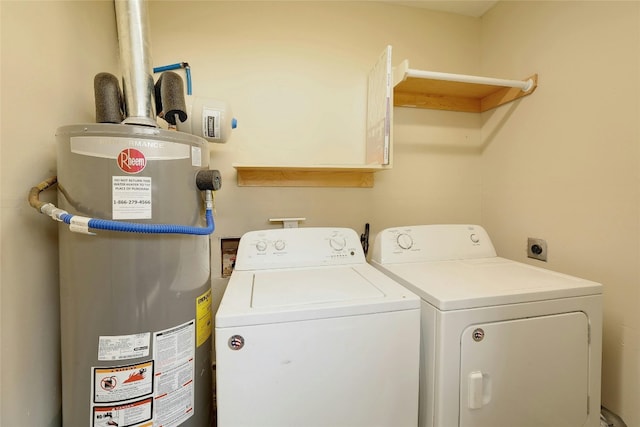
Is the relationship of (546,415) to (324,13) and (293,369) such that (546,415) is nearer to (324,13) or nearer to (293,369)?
(293,369)

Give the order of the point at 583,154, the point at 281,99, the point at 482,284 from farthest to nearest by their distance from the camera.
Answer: the point at 281,99 < the point at 583,154 < the point at 482,284

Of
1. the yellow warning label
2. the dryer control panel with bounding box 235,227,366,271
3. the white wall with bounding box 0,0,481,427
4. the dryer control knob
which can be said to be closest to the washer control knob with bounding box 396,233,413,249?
the dryer control panel with bounding box 235,227,366,271

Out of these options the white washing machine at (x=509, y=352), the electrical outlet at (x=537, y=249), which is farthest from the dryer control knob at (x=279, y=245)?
the electrical outlet at (x=537, y=249)

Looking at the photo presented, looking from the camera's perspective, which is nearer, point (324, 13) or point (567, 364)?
point (567, 364)

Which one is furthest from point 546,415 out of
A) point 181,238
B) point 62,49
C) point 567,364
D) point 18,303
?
point 62,49

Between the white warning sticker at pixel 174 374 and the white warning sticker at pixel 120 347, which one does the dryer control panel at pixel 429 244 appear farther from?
the white warning sticker at pixel 120 347

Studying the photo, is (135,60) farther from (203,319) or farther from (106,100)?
(203,319)

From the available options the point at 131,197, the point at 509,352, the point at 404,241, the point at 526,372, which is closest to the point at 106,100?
the point at 131,197

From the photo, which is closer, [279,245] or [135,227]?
[135,227]

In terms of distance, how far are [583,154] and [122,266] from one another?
1.85 meters

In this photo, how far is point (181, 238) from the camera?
2.84ft

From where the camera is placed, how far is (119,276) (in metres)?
0.77

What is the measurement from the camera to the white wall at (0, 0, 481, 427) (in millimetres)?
869

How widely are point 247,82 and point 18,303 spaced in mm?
1323
